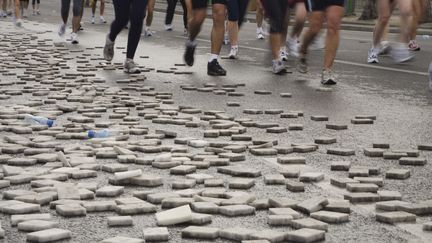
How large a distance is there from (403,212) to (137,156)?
2101mm

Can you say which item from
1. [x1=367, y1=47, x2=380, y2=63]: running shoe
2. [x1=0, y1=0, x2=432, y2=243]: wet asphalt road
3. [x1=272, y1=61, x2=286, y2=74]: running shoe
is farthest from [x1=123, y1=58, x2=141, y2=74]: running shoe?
[x1=367, y1=47, x2=380, y2=63]: running shoe

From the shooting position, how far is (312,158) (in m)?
6.02

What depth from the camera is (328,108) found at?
8.64m

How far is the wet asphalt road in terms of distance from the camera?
4.19 metres

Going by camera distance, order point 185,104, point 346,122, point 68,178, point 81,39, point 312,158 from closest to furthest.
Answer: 1. point 68,178
2. point 312,158
3. point 346,122
4. point 185,104
5. point 81,39

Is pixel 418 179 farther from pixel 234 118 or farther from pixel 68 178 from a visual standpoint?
pixel 234 118

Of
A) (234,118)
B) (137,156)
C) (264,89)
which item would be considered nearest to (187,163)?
(137,156)

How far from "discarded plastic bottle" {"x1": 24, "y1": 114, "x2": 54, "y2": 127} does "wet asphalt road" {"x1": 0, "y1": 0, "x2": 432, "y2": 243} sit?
859 millimetres

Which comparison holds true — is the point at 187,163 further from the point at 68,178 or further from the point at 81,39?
the point at 81,39

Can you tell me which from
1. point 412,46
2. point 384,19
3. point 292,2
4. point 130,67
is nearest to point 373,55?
point 384,19

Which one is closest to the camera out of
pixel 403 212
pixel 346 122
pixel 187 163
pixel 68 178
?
pixel 403 212

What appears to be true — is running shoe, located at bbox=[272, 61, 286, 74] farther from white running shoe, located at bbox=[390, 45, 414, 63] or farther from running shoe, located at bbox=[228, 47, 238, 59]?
running shoe, located at bbox=[228, 47, 238, 59]

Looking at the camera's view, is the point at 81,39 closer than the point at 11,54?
No

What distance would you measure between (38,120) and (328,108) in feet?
9.56
